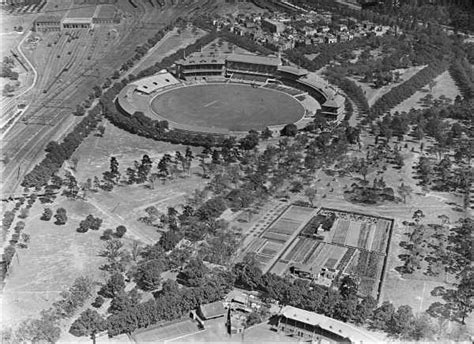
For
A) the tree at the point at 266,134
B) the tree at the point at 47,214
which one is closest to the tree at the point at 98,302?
the tree at the point at 47,214

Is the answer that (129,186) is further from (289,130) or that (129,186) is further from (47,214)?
(289,130)

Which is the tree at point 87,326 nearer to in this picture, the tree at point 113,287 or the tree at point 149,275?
the tree at point 113,287

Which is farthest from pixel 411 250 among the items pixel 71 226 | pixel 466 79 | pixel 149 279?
pixel 466 79

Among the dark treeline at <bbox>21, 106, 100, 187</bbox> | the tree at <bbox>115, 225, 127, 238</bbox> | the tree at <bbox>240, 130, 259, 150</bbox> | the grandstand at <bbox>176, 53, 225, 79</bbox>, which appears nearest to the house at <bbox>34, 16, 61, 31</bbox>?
the grandstand at <bbox>176, 53, 225, 79</bbox>

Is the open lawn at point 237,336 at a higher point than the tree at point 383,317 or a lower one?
lower

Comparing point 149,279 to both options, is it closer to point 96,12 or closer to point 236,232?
point 236,232
